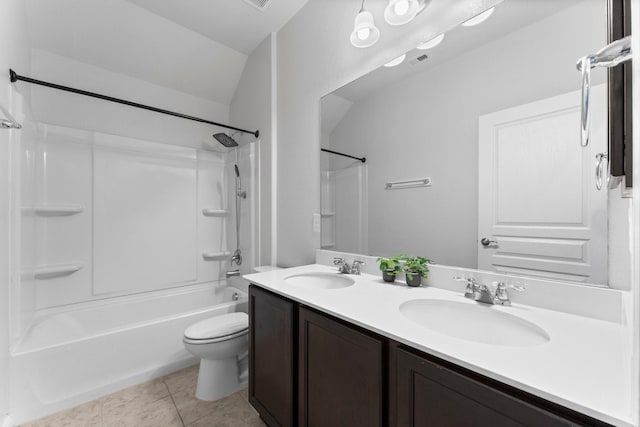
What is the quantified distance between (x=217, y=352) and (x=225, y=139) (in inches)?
72.4

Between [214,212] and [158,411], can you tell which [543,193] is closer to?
[158,411]

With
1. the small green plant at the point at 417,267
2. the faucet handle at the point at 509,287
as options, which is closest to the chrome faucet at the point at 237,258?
the small green plant at the point at 417,267

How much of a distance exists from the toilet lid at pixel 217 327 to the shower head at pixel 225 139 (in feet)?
5.21

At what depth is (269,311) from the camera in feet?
4.11

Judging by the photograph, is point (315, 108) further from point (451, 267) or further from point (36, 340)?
point (36, 340)

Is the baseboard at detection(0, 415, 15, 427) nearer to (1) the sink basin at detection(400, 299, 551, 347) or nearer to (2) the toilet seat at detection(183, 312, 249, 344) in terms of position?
(2) the toilet seat at detection(183, 312, 249, 344)

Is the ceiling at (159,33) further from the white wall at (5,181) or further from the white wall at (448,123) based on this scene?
the white wall at (448,123)

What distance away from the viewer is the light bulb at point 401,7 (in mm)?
1189

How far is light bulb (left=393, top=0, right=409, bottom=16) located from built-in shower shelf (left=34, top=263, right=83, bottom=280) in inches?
109

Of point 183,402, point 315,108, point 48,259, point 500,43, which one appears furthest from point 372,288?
point 48,259

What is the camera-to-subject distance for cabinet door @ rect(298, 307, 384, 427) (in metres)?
0.79

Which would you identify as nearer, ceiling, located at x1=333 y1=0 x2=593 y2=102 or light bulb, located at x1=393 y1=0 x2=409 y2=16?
ceiling, located at x1=333 y1=0 x2=593 y2=102

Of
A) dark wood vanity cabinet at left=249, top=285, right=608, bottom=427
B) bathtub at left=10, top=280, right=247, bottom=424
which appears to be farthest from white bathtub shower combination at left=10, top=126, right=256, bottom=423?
dark wood vanity cabinet at left=249, top=285, right=608, bottom=427

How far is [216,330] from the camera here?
1.66m
